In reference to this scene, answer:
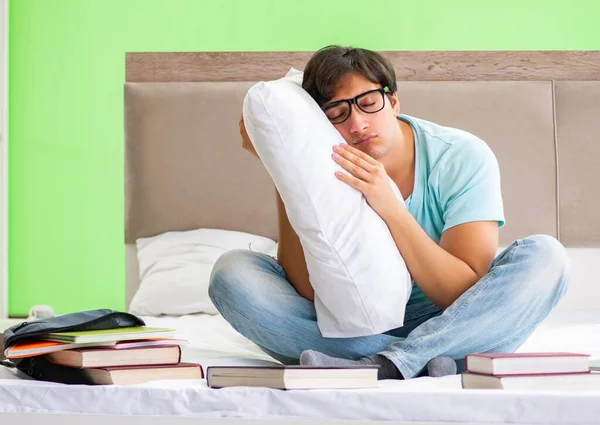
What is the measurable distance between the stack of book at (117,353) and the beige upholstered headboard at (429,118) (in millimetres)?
1711

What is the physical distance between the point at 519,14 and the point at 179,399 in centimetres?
270

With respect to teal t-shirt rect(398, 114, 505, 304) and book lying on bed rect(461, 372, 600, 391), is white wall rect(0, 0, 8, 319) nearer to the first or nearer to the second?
teal t-shirt rect(398, 114, 505, 304)

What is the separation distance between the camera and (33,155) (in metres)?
3.56

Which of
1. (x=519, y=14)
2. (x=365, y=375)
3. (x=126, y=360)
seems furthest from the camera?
(x=519, y=14)

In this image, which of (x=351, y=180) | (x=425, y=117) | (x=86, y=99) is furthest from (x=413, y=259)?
(x=86, y=99)

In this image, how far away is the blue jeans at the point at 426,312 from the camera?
4.75 ft

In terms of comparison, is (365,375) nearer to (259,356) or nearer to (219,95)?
(259,356)

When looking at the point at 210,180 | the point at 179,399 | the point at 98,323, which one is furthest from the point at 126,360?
the point at 210,180

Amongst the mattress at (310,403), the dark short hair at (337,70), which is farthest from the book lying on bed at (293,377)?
the dark short hair at (337,70)

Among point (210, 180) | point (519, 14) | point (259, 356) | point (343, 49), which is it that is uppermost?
point (519, 14)

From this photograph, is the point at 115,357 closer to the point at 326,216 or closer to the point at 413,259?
the point at 326,216

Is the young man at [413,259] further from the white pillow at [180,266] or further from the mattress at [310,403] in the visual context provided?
the white pillow at [180,266]

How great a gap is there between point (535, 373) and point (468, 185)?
0.52m

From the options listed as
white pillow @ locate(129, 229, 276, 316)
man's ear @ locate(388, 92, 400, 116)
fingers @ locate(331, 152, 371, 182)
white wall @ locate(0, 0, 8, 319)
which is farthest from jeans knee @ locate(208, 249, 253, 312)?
white wall @ locate(0, 0, 8, 319)
